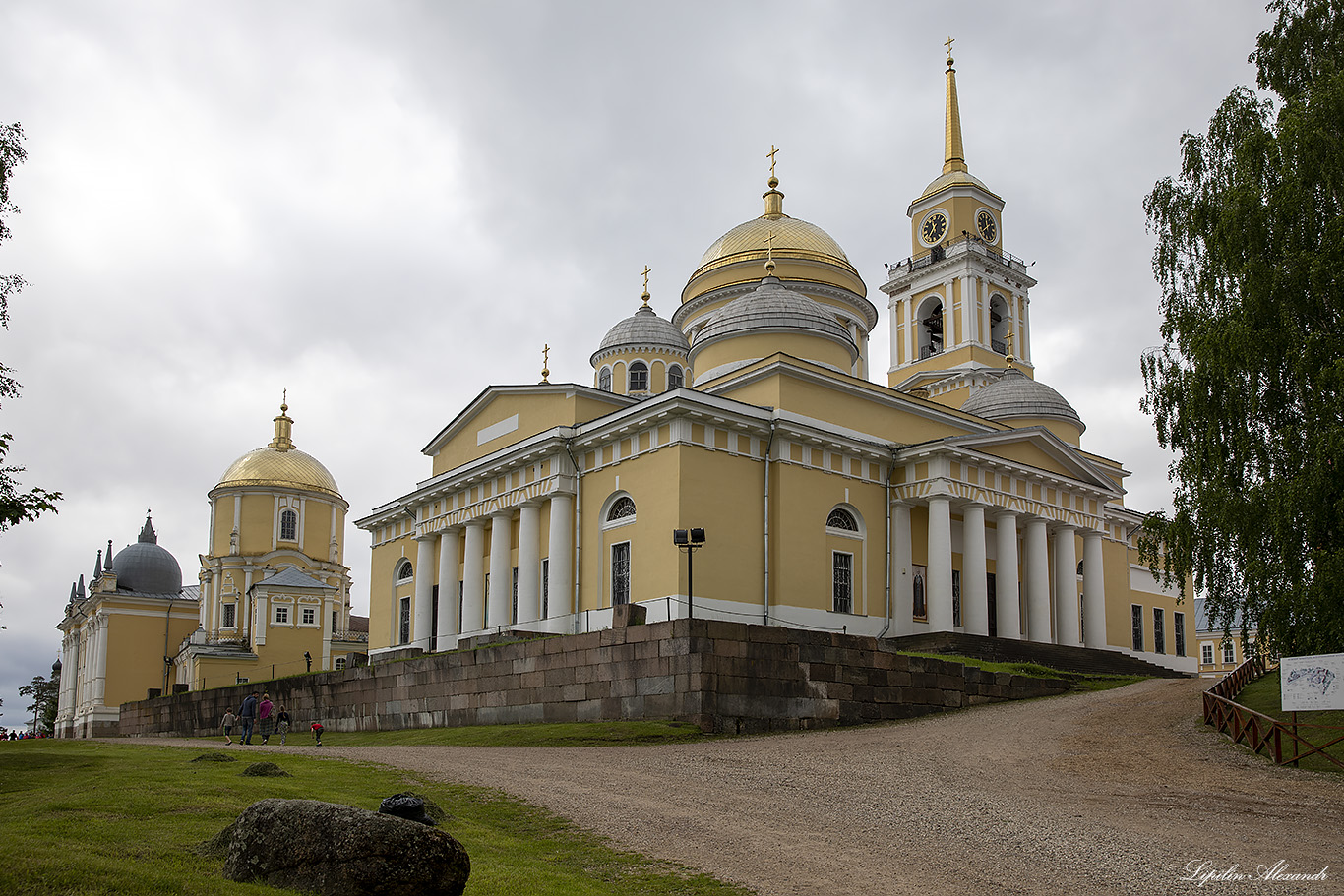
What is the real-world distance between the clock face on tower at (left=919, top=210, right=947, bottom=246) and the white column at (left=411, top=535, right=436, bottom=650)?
2753 centimetres

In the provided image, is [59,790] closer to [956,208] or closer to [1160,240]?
[1160,240]

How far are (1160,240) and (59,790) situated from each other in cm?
2103

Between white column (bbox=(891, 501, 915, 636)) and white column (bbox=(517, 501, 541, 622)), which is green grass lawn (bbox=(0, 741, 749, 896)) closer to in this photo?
white column (bbox=(517, 501, 541, 622))

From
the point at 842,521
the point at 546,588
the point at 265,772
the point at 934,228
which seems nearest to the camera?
the point at 265,772

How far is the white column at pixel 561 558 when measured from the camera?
3653 centimetres

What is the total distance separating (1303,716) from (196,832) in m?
18.5

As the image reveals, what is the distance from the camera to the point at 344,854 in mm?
8977

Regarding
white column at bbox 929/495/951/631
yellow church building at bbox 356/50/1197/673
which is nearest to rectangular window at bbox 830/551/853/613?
yellow church building at bbox 356/50/1197/673

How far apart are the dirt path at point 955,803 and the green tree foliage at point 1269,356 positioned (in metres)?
2.90

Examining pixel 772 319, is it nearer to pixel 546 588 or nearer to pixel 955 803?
pixel 546 588

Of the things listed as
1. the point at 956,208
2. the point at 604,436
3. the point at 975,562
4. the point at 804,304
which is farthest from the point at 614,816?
the point at 956,208

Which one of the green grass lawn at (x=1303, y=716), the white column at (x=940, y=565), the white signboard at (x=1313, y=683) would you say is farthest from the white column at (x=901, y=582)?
the white signboard at (x=1313, y=683)

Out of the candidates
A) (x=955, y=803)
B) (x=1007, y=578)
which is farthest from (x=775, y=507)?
(x=955, y=803)

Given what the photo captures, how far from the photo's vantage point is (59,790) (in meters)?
14.3
